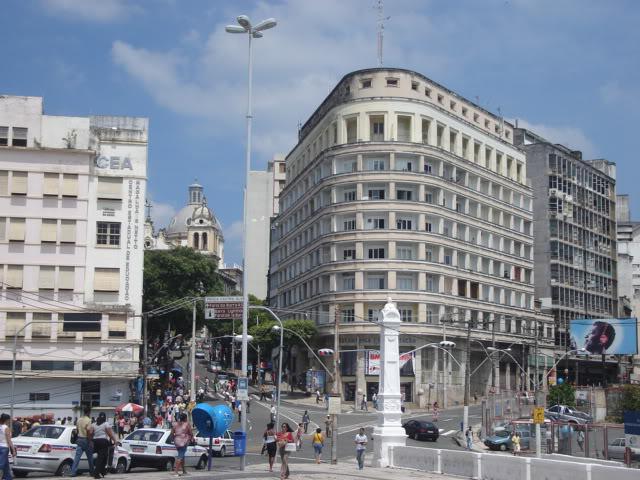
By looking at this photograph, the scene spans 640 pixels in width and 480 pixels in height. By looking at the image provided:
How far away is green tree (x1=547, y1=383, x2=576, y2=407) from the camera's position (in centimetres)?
6750

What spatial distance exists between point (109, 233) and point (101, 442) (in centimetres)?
3022

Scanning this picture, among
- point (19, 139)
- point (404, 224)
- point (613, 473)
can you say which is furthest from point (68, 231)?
point (613, 473)

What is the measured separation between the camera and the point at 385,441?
3328 cm

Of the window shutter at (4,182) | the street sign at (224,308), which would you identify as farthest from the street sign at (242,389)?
the window shutter at (4,182)

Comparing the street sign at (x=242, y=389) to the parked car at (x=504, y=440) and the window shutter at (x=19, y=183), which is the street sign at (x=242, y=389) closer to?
the parked car at (x=504, y=440)

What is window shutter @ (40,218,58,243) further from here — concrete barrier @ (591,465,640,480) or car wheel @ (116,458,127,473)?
concrete barrier @ (591,465,640,480)

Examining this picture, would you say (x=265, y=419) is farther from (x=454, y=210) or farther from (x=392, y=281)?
(x=454, y=210)

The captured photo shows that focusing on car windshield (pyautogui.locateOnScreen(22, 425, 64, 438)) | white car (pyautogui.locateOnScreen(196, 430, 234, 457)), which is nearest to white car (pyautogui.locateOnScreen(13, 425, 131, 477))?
car windshield (pyautogui.locateOnScreen(22, 425, 64, 438))

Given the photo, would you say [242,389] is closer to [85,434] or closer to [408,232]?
[85,434]

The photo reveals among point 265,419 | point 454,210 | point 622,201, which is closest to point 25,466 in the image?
point 265,419

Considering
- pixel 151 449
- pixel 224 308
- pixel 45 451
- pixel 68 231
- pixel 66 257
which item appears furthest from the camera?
pixel 68 231

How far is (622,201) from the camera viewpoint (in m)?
127

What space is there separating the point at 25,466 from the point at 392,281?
177 ft

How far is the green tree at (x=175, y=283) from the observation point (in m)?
72.1
